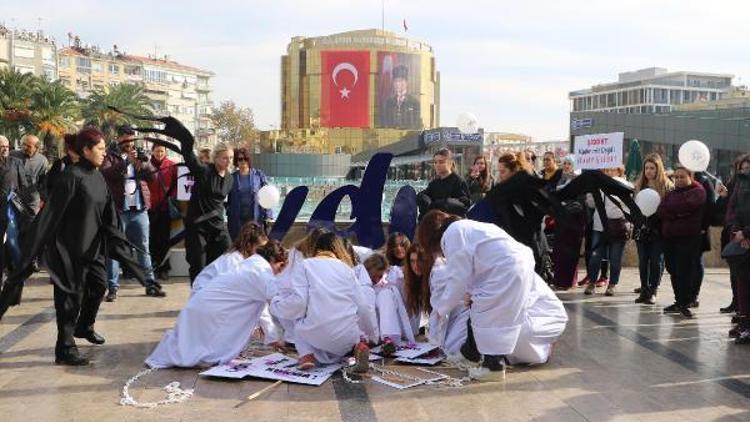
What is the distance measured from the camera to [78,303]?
6219 millimetres

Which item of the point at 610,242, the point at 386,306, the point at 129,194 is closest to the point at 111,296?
the point at 129,194

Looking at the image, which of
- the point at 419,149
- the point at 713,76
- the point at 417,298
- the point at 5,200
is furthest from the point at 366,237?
the point at 713,76

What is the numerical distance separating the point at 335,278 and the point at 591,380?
6.31 feet

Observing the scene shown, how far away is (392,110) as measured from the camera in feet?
269

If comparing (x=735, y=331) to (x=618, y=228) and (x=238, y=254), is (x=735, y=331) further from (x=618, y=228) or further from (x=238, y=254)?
(x=238, y=254)

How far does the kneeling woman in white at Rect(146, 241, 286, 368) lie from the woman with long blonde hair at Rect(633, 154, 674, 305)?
15.1 ft

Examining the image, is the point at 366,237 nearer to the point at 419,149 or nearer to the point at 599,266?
the point at 599,266

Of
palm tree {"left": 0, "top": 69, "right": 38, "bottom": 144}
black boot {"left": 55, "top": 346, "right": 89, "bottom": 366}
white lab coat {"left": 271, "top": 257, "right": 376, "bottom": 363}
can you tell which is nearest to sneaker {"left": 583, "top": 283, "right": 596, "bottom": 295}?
white lab coat {"left": 271, "top": 257, "right": 376, "bottom": 363}

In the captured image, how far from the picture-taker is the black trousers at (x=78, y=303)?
242 inches

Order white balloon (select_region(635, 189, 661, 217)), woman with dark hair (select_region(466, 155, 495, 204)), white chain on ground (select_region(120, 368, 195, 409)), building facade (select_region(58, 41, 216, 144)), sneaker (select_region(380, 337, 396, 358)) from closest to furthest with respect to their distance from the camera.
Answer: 1. white chain on ground (select_region(120, 368, 195, 409))
2. sneaker (select_region(380, 337, 396, 358))
3. white balloon (select_region(635, 189, 661, 217))
4. woman with dark hair (select_region(466, 155, 495, 204))
5. building facade (select_region(58, 41, 216, 144))

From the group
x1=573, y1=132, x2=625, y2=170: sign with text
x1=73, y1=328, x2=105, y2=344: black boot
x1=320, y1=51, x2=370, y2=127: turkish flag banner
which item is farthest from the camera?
x1=320, y1=51, x2=370, y2=127: turkish flag banner

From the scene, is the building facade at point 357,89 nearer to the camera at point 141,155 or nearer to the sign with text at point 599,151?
the sign with text at point 599,151

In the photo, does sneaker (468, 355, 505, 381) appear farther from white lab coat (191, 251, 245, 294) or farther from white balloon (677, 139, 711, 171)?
white balloon (677, 139, 711, 171)

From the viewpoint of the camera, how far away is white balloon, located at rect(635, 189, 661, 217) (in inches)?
346
